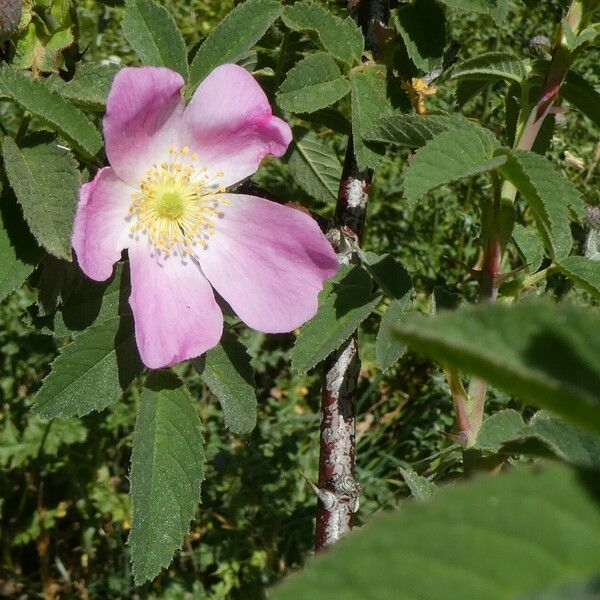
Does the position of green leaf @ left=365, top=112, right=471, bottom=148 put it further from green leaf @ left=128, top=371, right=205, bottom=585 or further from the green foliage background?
the green foliage background

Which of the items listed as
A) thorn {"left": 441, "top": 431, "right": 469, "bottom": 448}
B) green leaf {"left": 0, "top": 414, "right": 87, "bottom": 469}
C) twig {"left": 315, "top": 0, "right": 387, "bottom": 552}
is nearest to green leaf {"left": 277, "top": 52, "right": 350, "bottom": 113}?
twig {"left": 315, "top": 0, "right": 387, "bottom": 552}

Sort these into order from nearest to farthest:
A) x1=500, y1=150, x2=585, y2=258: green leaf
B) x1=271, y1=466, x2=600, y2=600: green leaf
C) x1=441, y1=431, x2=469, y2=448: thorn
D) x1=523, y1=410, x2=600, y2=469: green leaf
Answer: x1=271, y1=466, x2=600, y2=600: green leaf
x1=523, y1=410, x2=600, y2=469: green leaf
x1=500, y1=150, x2=585, y2=258: green leaf
x1=441, y1=431, x2=469, y2=448: thorn

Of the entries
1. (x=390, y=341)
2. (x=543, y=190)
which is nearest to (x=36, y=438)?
(x=390, y=341)

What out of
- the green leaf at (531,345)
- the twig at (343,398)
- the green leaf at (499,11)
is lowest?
the twig at (343,398)

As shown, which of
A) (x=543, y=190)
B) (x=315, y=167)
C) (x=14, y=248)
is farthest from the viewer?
(x=315, y=167)

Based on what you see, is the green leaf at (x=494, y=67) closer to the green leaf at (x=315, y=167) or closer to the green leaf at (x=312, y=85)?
the green leaf at (x=312, y=85)

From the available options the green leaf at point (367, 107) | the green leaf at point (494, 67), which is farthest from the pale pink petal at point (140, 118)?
the green leaf at point (494, 67)

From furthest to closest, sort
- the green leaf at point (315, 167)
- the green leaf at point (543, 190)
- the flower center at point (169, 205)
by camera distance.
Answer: the green leaf at point (315, 167)
the flower center at point (169, 205)
the green leaf at point (543, 190)

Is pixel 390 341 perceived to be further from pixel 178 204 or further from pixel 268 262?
pixel 178 204
